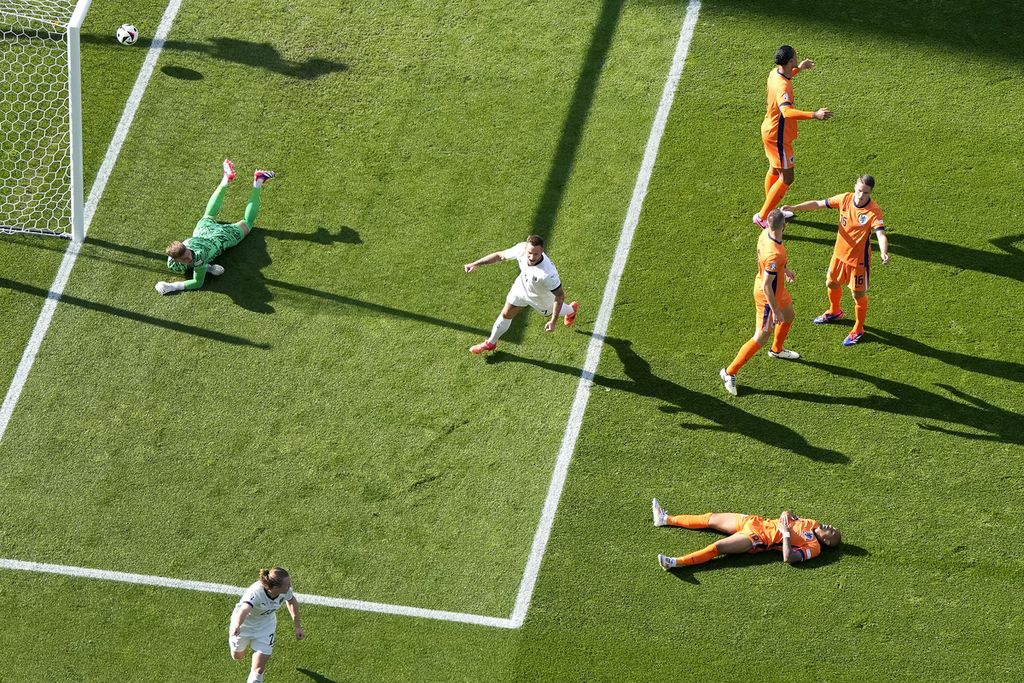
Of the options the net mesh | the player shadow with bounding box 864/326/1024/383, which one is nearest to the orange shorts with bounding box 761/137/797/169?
the player shadow with bounding box 864/326/1024/383

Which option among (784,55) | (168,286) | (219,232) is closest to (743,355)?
(784,55)

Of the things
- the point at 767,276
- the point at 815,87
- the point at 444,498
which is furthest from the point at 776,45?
the point at 444,498

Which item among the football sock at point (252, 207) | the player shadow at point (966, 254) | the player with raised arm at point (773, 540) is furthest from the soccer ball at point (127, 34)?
the player with raised arm at point (773, 540)

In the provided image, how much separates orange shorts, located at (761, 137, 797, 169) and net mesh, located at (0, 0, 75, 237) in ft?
27.0

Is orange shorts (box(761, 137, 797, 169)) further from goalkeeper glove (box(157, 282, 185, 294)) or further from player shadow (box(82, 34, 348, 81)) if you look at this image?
goalkeeper glove (box(157, 282, 185, 294))

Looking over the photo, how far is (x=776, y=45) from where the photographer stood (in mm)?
16922

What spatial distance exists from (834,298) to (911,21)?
16.3 feet

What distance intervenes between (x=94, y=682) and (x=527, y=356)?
217 inches

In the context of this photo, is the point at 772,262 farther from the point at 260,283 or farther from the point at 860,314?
the point at 260,283

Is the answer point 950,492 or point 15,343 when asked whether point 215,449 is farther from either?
point 950,492

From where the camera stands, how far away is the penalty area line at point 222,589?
12.7 metres

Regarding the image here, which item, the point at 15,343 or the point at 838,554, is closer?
the point at 838,554

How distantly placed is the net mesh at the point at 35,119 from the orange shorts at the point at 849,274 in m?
8.83

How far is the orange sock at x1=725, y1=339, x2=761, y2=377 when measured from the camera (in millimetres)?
13657
